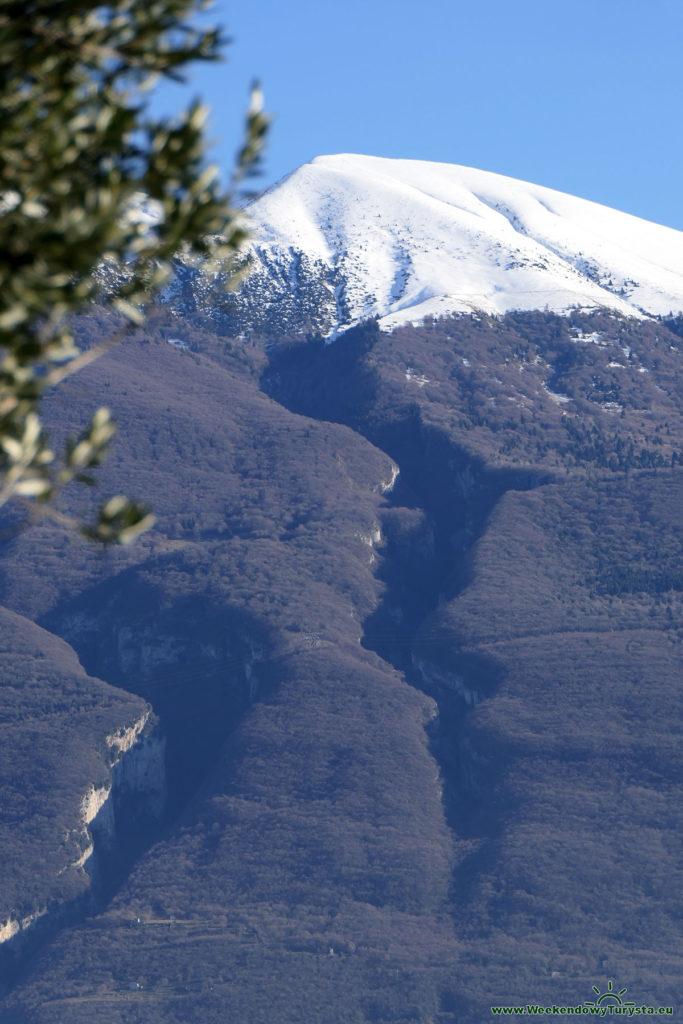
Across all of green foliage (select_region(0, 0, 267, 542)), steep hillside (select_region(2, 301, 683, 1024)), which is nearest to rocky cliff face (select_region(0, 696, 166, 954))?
steep hillside (select_region(2, 301, 683, 1024))

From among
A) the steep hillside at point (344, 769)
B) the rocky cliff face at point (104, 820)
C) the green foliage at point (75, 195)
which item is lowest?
the rocky cliff face at point (104, 820)

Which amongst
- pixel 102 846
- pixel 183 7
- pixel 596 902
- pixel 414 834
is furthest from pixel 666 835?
pixel 183 7

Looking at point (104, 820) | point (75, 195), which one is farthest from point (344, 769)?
point (75, 195)

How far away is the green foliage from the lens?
7.01 m

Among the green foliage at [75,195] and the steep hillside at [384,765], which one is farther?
the steep hillside at [384,765]

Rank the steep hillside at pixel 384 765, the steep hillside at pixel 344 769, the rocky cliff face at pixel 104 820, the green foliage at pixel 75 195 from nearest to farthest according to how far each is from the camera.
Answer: the green foliage at pixel 75 195
the steep hillside at pixel 384 765
the steep hillside at pixel 344 769
the rocky cliff face at pixel 104 820

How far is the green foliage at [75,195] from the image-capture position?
23.0 ft

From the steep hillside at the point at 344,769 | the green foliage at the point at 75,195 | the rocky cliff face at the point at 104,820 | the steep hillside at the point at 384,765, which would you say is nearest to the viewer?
the green foliage at the point at 75,195

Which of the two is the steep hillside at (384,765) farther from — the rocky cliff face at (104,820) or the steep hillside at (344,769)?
the rocky cliff face at (104,820)

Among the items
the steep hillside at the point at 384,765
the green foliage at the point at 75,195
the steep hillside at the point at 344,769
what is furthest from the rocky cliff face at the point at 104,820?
the green foliage at the point at 75,195

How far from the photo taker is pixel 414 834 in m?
153

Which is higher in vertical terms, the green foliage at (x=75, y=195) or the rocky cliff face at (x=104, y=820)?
the green foliage at (x=75, y=195)

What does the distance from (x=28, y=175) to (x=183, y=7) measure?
5.86ft

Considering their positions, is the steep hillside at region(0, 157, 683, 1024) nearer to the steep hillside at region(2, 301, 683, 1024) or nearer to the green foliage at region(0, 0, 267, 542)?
the steep hillside at region(2, 301, 683, 1024)
